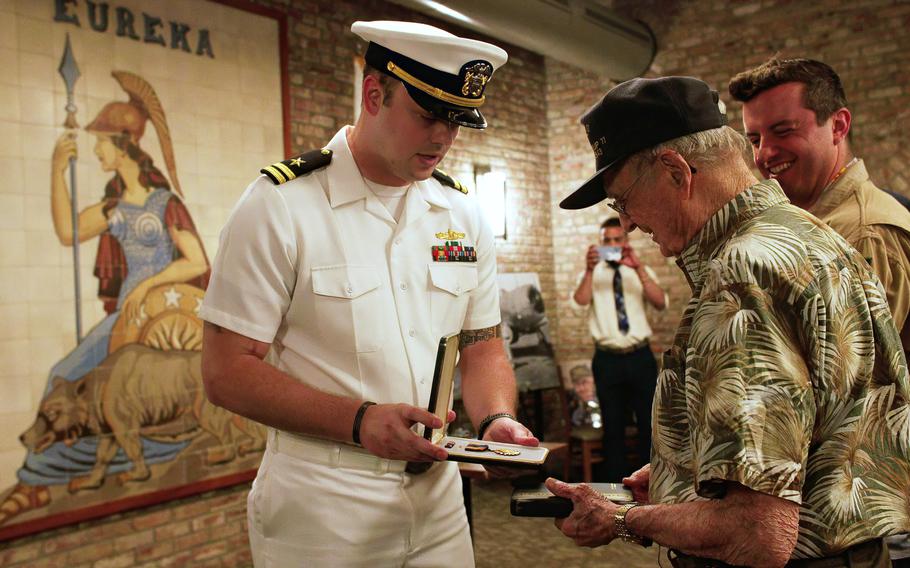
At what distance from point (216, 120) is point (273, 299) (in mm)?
3351

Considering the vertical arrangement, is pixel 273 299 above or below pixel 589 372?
above

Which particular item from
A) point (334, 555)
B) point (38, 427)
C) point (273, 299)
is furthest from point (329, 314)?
point (38, 427)

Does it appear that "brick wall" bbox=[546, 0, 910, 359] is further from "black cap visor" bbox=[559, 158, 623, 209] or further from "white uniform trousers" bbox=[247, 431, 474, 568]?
"white uniform trousers" bbox=[247, 431, 474, 568]

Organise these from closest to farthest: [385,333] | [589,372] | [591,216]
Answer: [385,333]
[589,372]
[591,216]

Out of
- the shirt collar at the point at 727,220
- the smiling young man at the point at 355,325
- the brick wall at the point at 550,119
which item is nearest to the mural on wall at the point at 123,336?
the brick wall at the point at 550,119

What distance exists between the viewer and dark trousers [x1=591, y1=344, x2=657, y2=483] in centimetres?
612

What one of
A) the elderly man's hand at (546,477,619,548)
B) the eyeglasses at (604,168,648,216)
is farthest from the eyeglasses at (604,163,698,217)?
the elderly man's hand at (546,477,619,548)

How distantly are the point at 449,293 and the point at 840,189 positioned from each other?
114cm

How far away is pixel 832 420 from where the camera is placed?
118 centimetres

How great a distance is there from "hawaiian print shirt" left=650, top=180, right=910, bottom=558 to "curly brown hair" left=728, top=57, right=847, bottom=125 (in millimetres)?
1049

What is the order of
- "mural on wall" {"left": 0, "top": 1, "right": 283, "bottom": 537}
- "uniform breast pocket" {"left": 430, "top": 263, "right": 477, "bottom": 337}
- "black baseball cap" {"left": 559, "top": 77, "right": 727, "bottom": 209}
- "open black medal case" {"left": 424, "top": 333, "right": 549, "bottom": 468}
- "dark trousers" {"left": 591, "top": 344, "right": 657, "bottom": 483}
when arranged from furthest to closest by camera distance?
1. "dark trousers" {"left": 591, "top": 344, "right": 657, "bottom": 483}
2. "mural on wall" {"left": 0, "top": 1, "right": 283, "bottom": 537}
3. "uniform breast pocket" {"left": 430, "top": 263, "right": 477, "bottom": 337}
4. "open black medal case" {"left": 424, "top": 333, "right": 549, "bottom": 468}
5. "black baseball cap" {"left": 559, "top": 77, "right": 727, "bottom": 209}

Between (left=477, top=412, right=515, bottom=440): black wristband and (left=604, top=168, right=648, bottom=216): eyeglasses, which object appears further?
(left=477, top=412, right=515, bottom=440): black wristband

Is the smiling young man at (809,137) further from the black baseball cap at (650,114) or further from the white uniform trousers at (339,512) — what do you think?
the white uniform trousers at (339,512)

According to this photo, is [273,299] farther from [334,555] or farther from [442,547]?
[442,547]
